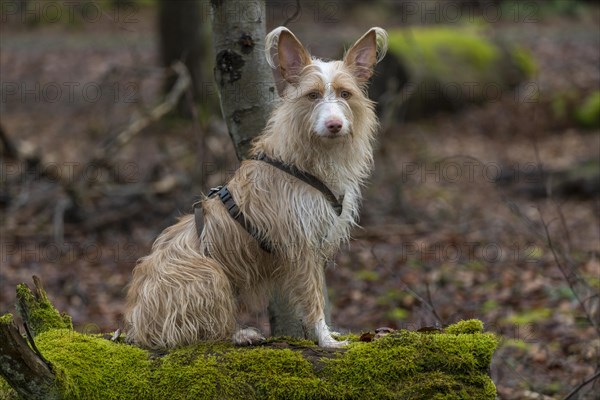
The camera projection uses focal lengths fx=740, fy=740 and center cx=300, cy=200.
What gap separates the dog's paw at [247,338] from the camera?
14.1 feet

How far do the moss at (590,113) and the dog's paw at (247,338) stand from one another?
13004 mm

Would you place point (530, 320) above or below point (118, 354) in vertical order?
below

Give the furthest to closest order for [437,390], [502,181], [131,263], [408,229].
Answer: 1. [502,181]
2. [408,229]
3. [131,263]
4. [437,390]

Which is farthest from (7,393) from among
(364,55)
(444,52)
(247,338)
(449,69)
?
(444,52)

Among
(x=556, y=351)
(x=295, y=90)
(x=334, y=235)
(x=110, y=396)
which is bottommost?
(x=556, y=351)

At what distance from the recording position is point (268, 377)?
13.1ft

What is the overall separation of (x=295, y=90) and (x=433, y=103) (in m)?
12.7

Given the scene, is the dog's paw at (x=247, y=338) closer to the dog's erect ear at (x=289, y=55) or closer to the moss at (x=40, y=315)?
the moss at (x=40, y=315)

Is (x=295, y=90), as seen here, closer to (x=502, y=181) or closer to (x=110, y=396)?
(x=110, y=396)

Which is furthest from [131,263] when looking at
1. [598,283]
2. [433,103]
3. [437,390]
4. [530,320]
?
[433,103]

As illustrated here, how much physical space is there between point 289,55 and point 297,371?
1.86 metres

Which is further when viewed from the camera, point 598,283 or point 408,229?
point 408,229

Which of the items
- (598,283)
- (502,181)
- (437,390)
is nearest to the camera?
(437,390)

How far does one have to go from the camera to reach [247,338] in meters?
4.31
